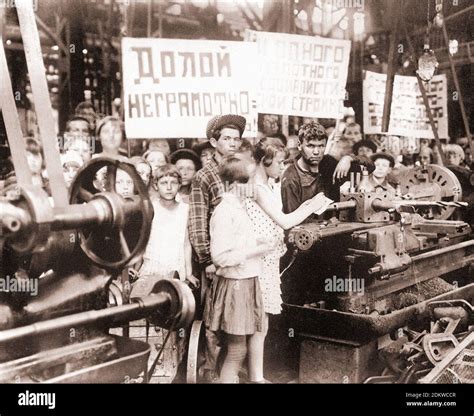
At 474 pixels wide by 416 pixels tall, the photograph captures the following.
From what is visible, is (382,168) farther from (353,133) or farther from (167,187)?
(167,187)

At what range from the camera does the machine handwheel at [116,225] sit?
1.48 meters

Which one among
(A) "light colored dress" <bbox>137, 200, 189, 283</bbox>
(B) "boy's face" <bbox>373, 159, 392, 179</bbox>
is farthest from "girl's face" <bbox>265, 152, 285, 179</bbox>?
(B) "boy's face" <bbox>373, 159, 392, 179</bbox>

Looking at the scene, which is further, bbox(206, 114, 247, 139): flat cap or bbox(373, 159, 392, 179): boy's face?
bbox(373, 159, 392, 179): boy's face

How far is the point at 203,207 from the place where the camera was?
7.13ft

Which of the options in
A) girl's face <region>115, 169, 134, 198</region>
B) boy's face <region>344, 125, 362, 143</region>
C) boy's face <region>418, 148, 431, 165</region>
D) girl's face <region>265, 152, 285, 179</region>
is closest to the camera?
girl's face <region>115, 169, 134, 198</region>

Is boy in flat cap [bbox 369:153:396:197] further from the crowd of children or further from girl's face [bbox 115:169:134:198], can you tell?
girl's face [bbox 115:169:134:198]

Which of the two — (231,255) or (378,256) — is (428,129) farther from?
(231,255)

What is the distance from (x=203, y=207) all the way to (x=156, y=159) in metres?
0.37

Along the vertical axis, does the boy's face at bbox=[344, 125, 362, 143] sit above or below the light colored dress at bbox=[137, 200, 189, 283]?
above

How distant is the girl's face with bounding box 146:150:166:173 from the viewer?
2358mm

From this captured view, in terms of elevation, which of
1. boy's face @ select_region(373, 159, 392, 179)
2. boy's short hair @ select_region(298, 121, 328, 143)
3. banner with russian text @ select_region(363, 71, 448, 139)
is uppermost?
banner with russian text @ select_region(363, 71, 448, 139)

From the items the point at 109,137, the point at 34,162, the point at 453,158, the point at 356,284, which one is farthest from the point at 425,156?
the point at 34,162

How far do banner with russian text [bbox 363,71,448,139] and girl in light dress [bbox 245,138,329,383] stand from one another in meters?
0.96

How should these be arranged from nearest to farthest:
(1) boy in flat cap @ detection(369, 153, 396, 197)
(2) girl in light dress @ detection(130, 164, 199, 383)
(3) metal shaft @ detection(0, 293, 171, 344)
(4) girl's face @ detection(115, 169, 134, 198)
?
(3) metal shaft @ detection(0, 293, 171, 344) → (4) girl's face @ detection(115, 169, 134, 198) → (2) girl in light dress @ detection(130, 164, 199, 383) → (1) boy in flat cap @ detection(369, 153, 396, 197)
